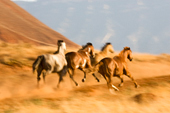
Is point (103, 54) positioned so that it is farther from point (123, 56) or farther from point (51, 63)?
point (51, 63)

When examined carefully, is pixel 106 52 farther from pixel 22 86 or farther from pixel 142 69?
pixel 142 69

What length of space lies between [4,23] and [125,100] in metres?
74.8

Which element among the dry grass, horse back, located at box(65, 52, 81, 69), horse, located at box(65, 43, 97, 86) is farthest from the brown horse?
horse back, located at box(65, 52, 81, 69)

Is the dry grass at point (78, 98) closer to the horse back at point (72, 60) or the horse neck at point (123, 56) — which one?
the horse back at point (72, 60)

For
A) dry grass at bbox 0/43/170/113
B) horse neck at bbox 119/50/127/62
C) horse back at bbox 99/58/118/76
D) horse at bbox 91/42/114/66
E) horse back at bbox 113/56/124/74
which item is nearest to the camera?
dry grass at bbox 0/43/170/113

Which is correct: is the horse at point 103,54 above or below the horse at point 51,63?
above

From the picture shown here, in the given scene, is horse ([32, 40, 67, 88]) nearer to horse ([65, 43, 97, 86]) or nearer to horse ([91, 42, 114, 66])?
horse ([65, 43, 97, 86])

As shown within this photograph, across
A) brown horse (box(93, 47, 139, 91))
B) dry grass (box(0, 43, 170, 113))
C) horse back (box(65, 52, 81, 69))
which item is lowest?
dry grass (box(0, 43, 170, 113))

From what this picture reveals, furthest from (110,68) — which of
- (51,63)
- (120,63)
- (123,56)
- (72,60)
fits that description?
(51,63)

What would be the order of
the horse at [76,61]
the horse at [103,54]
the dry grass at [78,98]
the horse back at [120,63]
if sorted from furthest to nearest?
the horse at [103,54]
the horse at [76,61]
the horse back at [120,63]
the dry grass at [78,98]

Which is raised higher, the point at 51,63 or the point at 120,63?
the point at 51,63

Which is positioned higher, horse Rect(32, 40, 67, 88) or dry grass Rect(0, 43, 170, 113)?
horse Rect(32, 40, 67, 88)

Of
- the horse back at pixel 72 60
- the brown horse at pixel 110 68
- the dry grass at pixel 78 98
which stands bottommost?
the dry grass at pixel 78 98

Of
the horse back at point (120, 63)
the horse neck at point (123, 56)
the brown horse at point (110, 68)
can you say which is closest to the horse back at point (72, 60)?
the brown horse at point (110, 68)
